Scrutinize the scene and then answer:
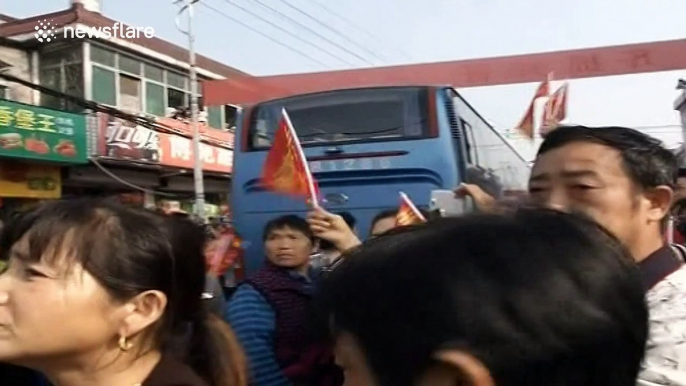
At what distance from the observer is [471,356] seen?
2.22 ft

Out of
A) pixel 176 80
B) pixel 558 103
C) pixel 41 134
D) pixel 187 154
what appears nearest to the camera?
pixel 558 103

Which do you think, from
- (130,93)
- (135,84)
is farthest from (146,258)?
(135,84)

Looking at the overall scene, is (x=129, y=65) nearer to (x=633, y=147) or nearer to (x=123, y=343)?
(x=123, y=343)

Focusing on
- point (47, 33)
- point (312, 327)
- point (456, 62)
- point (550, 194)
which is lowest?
point (312, 327)

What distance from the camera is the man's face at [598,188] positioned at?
1.50 meters

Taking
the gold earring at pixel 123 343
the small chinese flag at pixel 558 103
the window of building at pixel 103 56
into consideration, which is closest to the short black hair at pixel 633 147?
the gold earring at pixel 123 343

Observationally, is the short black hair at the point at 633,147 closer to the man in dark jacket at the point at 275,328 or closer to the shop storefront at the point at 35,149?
the man in dark jacket at the point at 275,328

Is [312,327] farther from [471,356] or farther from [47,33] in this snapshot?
[47,33]

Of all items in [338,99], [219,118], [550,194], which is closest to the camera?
[550,194]

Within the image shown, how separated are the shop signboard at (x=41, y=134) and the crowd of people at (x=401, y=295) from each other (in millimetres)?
8975

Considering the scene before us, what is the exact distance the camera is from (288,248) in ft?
10.8

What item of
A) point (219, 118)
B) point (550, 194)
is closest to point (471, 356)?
point (550, 194)

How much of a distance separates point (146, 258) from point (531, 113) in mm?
7714

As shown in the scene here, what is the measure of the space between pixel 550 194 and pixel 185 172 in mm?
15172
